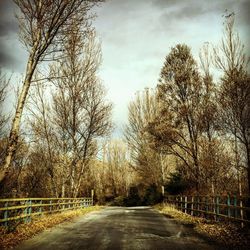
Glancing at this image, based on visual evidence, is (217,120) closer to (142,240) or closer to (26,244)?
(142,240)

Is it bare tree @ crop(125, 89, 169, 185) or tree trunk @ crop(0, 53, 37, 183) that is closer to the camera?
tree trunk @ crop(0, 53, 37, 183)

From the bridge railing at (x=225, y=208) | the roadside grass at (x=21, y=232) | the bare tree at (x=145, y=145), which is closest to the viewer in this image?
the roadside grass at (x=21, y=232)

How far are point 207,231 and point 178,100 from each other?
12558 millimetres

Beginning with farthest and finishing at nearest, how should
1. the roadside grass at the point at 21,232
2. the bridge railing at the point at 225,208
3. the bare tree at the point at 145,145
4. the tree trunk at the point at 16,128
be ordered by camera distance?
the bare tree at the point at 145,145 < the bridge railing at the point at 225,208 < the tree trunk at the point at 16,128 < the roadside grass at the point at 21,232

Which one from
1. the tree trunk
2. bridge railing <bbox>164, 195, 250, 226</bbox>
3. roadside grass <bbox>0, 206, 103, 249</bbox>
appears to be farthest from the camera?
bridge railing <bbox>164, 195, 250, 226</bbox>

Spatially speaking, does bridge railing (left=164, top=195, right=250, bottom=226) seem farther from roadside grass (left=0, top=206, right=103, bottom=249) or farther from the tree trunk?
the tree trunk

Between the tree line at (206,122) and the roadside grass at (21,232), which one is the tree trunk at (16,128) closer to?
the roadside grass at (21,232)

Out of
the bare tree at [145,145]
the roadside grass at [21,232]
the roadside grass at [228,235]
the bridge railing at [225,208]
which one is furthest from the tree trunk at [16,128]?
the bare tree at [145,145]

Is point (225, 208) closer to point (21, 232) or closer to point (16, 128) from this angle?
point (21, 232)

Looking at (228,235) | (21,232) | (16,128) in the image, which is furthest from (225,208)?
(16,128)

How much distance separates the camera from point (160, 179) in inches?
1307

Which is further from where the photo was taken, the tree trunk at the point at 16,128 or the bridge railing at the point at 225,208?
the bridge railing at the point at 225,208

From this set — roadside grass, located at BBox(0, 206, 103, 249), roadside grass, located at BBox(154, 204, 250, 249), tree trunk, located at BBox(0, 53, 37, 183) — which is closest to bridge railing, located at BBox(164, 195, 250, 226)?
roadside grass, located at BBox(154, 204, 250, 249)

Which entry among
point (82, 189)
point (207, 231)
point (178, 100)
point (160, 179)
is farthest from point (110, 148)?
point (207, 231)
